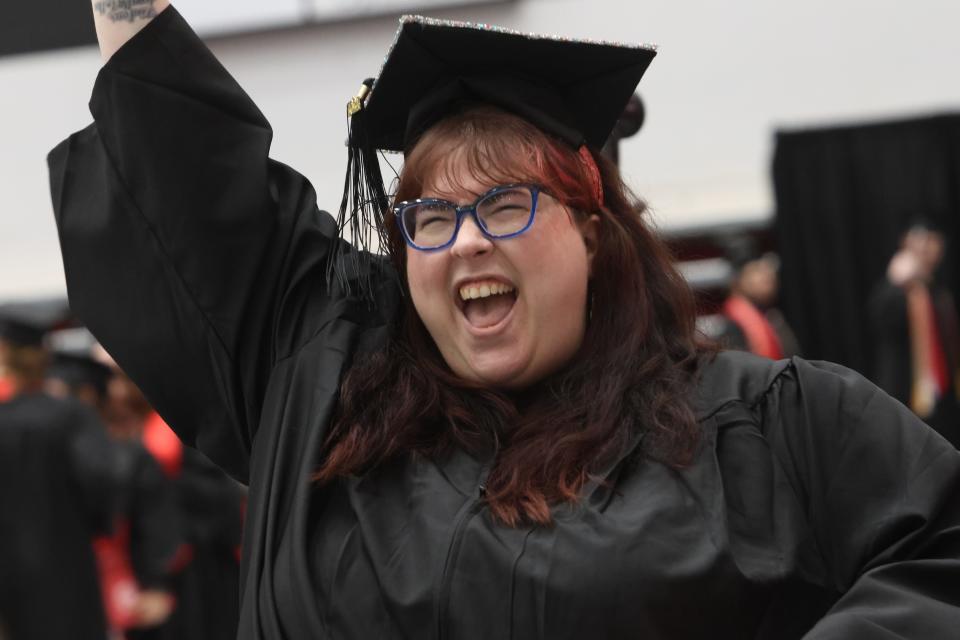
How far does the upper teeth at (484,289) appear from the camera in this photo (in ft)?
7.48

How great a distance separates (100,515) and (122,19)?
5.07m

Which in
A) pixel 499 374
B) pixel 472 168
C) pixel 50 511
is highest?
pixel 472 168

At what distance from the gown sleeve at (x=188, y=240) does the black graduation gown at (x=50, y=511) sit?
449cm

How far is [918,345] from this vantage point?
8.51 meters

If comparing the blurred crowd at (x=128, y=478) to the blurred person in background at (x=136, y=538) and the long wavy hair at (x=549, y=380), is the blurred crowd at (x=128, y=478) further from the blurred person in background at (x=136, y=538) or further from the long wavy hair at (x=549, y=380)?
the long wavy hair at (x=549, y=380)

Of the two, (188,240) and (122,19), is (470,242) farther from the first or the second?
(122,19)

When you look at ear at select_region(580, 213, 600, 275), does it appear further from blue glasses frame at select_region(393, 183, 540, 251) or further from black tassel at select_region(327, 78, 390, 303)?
black tassel at select_region(327, 78, 390, 303)

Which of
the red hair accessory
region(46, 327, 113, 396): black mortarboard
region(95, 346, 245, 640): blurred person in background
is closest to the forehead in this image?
the red hair accessory

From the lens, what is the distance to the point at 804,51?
33.2ft

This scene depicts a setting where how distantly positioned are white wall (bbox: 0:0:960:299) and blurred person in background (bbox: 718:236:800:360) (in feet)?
2.62

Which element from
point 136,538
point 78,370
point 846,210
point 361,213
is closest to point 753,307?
point 846,210

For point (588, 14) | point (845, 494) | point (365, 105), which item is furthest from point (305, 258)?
point (588, 14)

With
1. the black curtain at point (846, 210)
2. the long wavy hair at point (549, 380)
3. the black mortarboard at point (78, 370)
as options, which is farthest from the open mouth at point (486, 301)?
the black curtain at point (846, 210)

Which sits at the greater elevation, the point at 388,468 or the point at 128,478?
the point at 388,468
